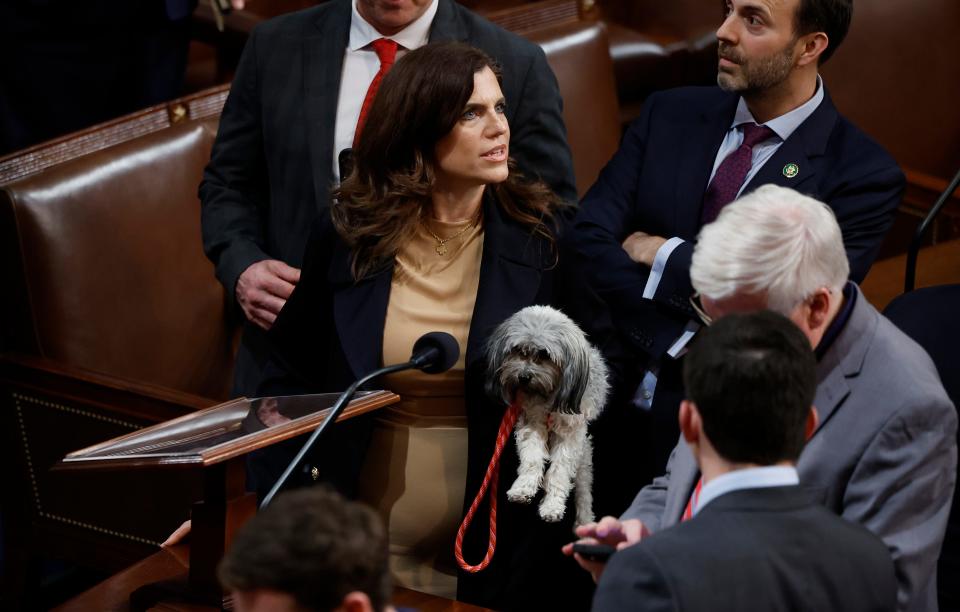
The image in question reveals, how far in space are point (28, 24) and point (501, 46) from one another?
78.1 inches

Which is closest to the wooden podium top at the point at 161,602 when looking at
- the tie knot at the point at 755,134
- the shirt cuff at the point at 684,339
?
the shirt cuff at the point at 684,339

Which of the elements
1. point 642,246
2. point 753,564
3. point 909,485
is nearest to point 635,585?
point 753,564

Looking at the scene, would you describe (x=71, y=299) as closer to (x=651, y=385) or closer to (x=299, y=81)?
(x=299, y=81)

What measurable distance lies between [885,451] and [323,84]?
159 centimetres

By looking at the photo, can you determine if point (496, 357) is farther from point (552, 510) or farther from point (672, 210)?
point (672, 210)

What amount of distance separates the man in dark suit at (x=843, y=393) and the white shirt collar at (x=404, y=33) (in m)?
1.18

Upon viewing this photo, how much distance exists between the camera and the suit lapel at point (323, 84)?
2986 millimetres

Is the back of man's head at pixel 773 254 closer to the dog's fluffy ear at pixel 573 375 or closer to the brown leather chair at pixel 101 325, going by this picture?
the dog's fluffy ear at pixel 573 375

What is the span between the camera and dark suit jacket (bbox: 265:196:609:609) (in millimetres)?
2484

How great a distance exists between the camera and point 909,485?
6.25 feet

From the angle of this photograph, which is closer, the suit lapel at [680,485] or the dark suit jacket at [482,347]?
the suit lapel at [680,485]

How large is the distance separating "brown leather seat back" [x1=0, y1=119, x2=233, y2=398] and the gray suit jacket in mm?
1942

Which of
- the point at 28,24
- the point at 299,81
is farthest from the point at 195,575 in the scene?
the point at 28,24

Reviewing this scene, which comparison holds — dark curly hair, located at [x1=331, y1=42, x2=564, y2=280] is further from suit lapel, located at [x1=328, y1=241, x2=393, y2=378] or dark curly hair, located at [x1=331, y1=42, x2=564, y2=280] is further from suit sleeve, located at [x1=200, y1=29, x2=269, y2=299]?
suit sleeve, located at [x1=200, y1=29, x2=269, y2=299]
